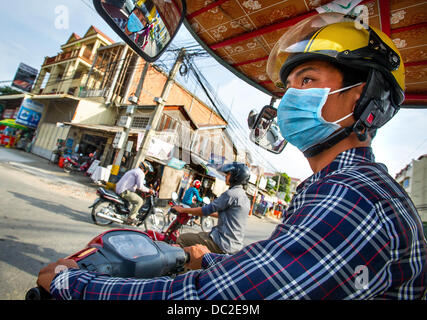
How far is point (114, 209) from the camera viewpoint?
5.45 metres

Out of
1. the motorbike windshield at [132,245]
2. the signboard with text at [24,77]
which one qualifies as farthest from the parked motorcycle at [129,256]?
the signboard with text at [24,77]

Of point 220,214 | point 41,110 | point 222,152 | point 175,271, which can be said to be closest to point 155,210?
point 220,214

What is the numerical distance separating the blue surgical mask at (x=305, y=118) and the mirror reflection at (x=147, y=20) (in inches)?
41.8

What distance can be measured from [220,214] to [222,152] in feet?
47.9

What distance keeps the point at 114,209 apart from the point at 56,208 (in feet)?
4.76

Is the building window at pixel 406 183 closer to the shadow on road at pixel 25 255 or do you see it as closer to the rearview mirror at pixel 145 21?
the rearview mirror at pixel 145 21

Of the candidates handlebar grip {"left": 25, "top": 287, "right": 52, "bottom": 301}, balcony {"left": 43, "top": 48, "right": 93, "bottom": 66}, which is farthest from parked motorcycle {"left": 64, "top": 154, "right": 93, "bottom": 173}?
handlebar grip {"left": 25, "top": 287, "right": 52, "bottom": 301}

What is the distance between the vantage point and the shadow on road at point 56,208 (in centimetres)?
512

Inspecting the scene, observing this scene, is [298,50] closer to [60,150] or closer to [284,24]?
[284,24]

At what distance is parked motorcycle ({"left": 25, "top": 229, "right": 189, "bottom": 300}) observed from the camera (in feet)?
3.65

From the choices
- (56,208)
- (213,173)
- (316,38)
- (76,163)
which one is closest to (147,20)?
(316,38)

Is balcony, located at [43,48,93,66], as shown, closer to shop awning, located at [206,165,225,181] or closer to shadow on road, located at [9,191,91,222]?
shop awning, located at [206,165,225,181]

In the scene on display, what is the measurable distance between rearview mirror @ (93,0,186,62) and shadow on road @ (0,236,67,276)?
2.92 meters

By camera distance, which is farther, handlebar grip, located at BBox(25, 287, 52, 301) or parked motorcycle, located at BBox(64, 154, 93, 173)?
parked motorcycle, located at BBox(64, 154, 93, 173)
